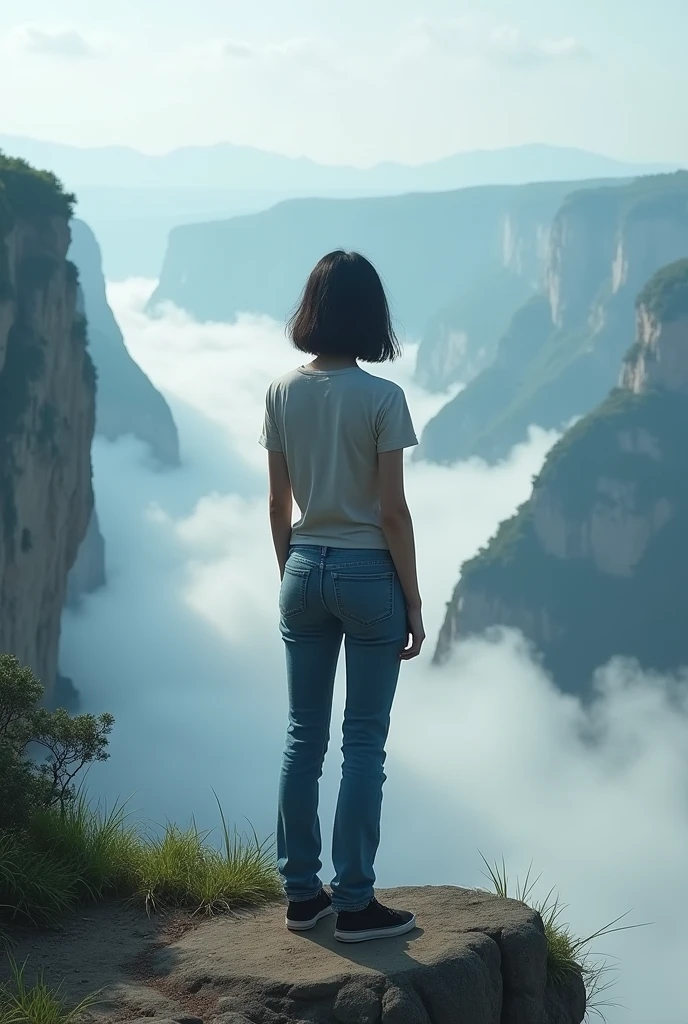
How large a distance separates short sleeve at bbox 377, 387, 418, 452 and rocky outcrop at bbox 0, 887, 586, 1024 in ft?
7.06

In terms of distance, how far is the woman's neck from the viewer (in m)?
5.40

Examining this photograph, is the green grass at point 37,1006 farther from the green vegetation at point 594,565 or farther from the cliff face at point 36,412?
the green vegetation at point 594,565

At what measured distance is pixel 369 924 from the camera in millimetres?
5344

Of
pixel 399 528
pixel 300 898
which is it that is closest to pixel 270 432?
pixel 399 528

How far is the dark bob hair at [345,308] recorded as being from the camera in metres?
5.32

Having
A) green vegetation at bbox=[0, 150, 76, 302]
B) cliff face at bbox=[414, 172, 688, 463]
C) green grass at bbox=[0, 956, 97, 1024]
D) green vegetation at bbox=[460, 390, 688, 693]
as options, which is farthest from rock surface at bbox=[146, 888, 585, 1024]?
cliff face at bbox=[414, 172, 688, 463]

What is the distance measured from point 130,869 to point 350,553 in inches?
90.2

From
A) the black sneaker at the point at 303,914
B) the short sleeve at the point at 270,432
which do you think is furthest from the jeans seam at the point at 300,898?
the short sleeve at the point at 270,432

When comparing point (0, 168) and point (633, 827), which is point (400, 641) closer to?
point (0, 168)

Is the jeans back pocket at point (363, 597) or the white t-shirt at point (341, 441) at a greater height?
the white t-shirt at point (341, 441)

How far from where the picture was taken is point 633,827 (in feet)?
252

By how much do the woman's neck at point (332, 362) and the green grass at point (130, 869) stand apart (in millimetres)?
Result: 2664

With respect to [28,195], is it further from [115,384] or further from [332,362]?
[115,384]

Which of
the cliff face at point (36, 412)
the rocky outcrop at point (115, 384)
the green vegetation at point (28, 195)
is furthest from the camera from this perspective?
the rocky outcrop at point (115, 384)
